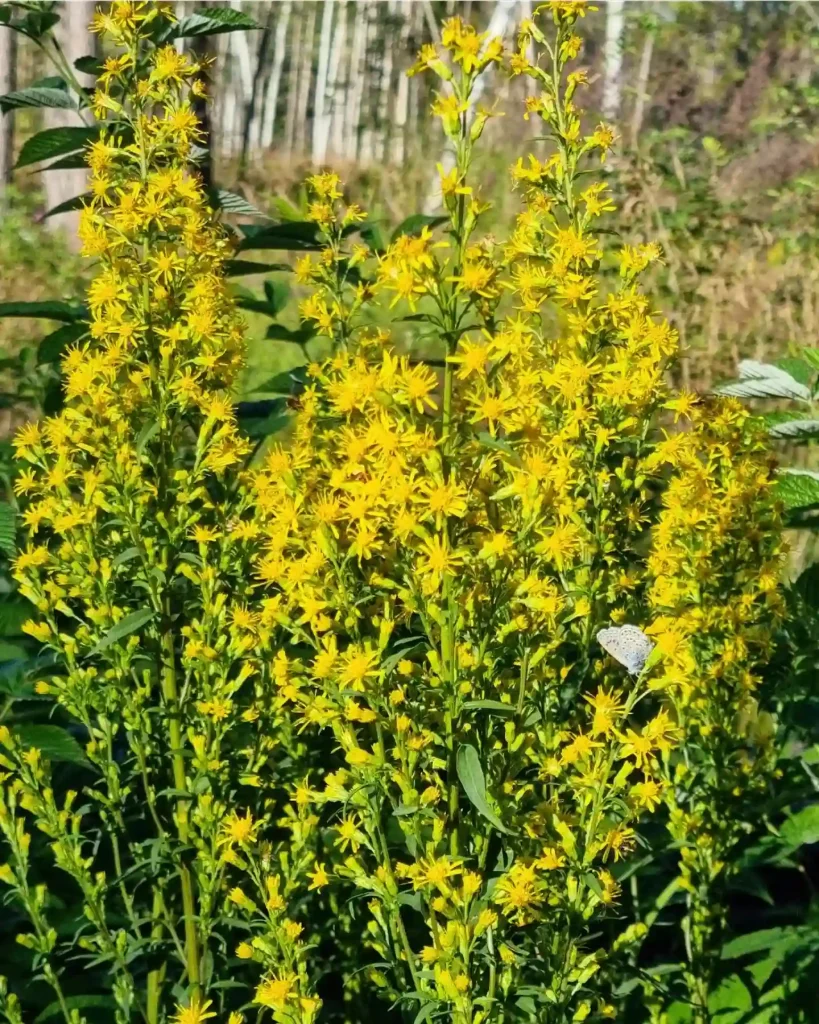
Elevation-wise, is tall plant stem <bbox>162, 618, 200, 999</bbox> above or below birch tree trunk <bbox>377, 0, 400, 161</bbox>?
below

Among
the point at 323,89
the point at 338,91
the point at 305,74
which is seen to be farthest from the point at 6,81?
the point at 305,74

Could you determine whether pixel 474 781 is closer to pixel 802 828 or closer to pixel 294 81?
pixel 802 828

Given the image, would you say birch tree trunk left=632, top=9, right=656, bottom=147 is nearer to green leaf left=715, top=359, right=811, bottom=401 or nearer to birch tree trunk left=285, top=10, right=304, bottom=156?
green leaf left=715, top=359, right=811, bottom=401

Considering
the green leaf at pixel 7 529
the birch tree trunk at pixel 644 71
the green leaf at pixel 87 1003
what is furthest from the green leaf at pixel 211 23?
the birch tree trunk at pixel 644 71

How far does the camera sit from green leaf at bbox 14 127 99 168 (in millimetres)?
2691

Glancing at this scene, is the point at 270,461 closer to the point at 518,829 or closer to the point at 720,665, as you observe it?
the point at 518,829

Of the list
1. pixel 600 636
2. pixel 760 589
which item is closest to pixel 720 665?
pixel 760 589

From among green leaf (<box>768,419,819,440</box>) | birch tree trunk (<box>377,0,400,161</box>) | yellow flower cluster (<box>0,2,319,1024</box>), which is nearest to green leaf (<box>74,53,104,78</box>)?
yellow flower cluster (<box>0,2,319,1024</box>)

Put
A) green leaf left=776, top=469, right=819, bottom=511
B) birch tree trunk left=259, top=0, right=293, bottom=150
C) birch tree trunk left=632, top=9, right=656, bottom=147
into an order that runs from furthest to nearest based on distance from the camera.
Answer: birch tree trunk left=259, top=0, right=293, bottom=150 < birch tree trunk left=632, top=9, right=656, bottom=147 < green leaf left=776, top=469, right=819, bottom=511

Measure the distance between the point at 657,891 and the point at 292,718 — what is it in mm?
1258

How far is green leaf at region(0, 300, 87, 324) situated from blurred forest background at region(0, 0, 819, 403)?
0.89 feet

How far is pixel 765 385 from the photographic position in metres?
2.50

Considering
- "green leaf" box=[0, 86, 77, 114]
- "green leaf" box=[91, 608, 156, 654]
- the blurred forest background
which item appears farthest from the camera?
the blurred forest background

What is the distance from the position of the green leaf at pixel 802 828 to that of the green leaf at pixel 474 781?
3.64 ft
